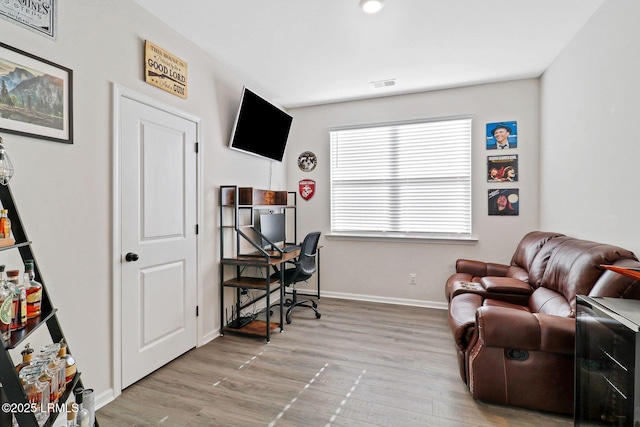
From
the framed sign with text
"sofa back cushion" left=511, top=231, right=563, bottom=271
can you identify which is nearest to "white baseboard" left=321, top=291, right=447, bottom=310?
"sofa back cushion" left=511, top=231, right=563, bottom=271

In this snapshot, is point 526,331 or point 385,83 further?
point 385,83

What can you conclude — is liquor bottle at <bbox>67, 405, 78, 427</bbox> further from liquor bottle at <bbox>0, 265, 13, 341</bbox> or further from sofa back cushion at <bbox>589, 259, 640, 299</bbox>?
sofa back cushion at <bbox>589, 259, 640, 299</bbox>

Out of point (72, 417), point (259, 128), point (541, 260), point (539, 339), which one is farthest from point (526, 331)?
point (259, 128)

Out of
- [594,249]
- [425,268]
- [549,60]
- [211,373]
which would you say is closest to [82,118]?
[211,373]

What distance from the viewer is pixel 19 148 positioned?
5.35 feet

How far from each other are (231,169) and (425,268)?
2.72 metres

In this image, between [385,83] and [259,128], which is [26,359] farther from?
[385,83]

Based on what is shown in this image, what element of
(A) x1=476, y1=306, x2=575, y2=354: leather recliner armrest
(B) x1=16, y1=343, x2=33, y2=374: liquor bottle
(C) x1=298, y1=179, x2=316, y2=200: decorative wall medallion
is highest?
(C) x1=298, y1=179, x2=316, y2=200: decorative wall medallion

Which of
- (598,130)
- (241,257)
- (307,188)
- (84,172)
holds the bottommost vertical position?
(241,257)

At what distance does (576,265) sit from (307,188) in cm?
330

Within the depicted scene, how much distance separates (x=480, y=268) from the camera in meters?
3.55

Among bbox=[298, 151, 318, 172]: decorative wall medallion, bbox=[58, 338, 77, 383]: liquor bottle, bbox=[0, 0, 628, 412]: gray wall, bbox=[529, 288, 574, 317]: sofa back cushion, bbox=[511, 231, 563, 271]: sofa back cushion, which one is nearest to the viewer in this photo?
bbox=[58, 338, 77, 383]: liquor bottle

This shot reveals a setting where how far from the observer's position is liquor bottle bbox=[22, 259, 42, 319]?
1309 mm

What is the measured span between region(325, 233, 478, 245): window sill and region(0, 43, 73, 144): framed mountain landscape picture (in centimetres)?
329
